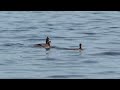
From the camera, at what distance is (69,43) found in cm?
2502

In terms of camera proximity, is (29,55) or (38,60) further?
(29,55)

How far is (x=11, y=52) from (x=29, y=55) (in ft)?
3.04

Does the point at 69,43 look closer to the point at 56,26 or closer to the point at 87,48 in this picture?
the point at 87,48

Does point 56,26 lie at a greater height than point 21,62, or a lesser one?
greater

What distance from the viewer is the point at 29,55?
66.1 feet

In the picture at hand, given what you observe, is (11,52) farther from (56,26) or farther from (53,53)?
(56,26)
